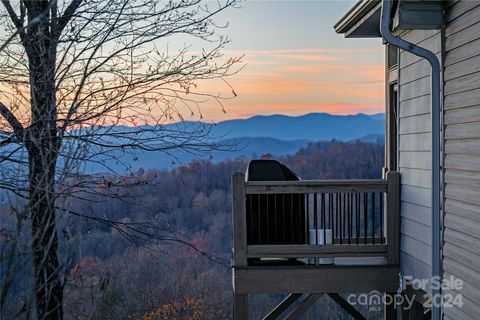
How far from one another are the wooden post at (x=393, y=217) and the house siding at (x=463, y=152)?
1.66 metres

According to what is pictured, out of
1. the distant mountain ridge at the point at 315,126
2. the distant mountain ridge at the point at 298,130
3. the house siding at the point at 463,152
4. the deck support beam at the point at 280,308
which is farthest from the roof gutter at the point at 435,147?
the distant mountain ridge at the point at 315,126

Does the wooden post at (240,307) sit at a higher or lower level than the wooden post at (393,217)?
lower

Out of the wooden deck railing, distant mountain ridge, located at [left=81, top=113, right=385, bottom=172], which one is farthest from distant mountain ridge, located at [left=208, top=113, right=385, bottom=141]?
the wooden deck railing

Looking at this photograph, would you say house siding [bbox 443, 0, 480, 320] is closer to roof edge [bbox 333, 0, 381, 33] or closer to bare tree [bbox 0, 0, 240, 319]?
roof edge [bbox 333, 0, 381, 33]

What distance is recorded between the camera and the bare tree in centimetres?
724

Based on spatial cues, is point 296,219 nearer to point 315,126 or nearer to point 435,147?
point 435,147

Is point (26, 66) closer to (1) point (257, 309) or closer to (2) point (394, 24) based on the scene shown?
(2) point (394, 24)

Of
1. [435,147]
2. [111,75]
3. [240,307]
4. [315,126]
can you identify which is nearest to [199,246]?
[315,126]

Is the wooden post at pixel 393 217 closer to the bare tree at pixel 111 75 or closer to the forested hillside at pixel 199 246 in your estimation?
the bare tree at pixel 111 75

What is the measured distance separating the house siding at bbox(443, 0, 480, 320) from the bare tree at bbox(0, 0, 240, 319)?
3579 mm

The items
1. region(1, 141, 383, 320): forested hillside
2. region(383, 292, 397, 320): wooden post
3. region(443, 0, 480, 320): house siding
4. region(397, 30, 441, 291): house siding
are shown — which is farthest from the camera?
region(1, 141, 383, 320): forested hillside

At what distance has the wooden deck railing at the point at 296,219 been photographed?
23.9 feet

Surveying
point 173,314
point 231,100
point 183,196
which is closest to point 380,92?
point 183,196

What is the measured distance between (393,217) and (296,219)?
1134mm
